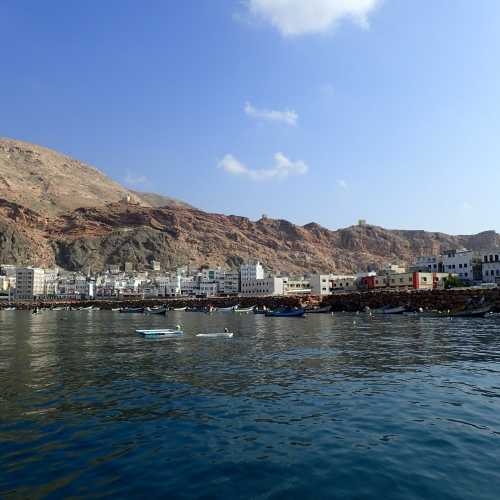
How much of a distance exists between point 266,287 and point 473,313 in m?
99.4

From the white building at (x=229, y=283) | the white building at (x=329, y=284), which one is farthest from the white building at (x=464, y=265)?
the white building at (x=229, y=283)

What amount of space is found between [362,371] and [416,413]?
9182 millimetres

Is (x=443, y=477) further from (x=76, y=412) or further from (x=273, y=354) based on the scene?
(x=273, y=354)

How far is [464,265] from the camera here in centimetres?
13375

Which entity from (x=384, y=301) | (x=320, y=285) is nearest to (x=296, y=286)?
(x=320, y=285)

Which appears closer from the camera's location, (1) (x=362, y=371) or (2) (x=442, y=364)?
(1) (x=362, y=371)

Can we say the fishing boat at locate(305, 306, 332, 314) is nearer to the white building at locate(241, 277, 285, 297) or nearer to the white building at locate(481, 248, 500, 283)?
the white building at locate(481, 248, 500, 283)

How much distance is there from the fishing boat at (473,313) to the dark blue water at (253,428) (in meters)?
48.4

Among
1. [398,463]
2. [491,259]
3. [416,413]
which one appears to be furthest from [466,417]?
[491,259]

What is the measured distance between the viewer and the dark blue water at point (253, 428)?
11.3m

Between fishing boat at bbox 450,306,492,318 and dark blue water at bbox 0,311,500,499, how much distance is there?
48384 mm

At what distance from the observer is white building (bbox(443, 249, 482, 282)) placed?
426ft

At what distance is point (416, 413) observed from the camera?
17641 mm

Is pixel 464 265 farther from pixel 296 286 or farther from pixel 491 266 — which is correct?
pixel 296 286
